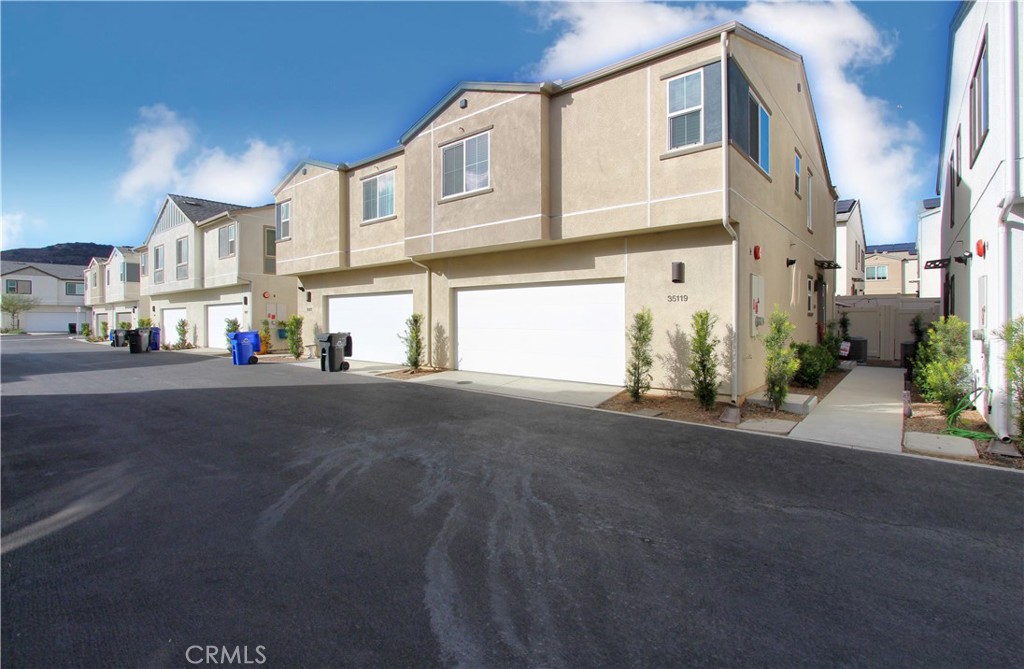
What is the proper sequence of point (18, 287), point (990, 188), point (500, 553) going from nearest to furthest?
point (500, 553) → point (990, 188) → point (18, 287)

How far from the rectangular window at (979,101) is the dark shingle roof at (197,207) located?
28.7m

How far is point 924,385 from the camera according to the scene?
845 cm

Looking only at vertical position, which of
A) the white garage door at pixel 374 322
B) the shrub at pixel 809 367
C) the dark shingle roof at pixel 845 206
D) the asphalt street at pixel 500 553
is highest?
the dark shingle roof at pixel 845 206

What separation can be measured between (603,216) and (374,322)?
9131 mm

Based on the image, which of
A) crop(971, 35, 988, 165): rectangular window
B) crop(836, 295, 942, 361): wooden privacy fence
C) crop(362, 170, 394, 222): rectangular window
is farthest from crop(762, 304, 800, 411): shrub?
crop(836, 295, 942, 361): wooden privacy fence

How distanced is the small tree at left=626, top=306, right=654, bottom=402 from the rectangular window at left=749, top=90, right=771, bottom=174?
12.8 feet

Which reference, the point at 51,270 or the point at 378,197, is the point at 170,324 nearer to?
the point at 378,197

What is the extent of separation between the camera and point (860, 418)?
25.6ft

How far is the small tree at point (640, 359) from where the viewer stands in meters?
9.05

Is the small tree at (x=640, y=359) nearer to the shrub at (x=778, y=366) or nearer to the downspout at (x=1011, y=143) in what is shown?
the shrub at (x=778, y=366)

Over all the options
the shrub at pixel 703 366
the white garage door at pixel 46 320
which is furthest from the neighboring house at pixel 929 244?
the white garage door at pixel 46 320

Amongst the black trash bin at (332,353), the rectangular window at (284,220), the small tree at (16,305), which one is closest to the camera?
the black trash bin at (332,353)

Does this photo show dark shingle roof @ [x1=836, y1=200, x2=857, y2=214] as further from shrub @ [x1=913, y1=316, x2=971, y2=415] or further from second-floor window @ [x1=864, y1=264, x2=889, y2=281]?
shrub @ [x1=913, y1=316, x2=971, y2=415]

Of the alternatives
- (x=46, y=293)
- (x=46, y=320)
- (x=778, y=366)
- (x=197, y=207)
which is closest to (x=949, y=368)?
(x=778, y=366)
